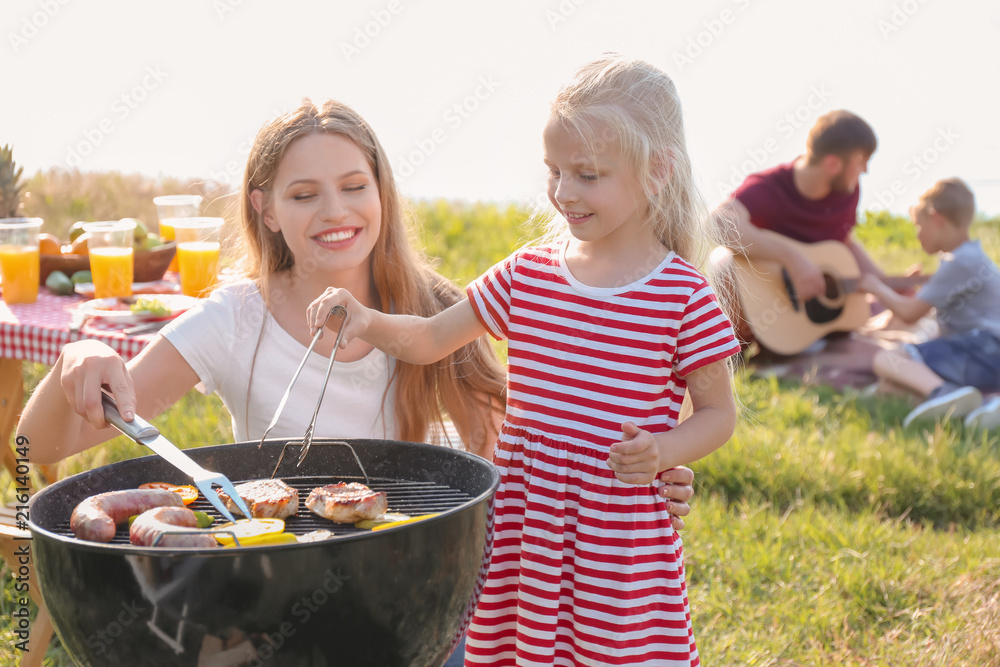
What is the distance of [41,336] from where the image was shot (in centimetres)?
291

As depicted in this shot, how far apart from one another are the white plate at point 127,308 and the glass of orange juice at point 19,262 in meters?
0.25

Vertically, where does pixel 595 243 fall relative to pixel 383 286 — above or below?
above

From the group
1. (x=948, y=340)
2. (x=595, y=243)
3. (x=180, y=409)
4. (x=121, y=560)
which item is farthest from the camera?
(x=948, y=340)

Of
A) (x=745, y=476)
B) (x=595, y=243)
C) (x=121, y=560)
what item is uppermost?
(x=595, y=243)

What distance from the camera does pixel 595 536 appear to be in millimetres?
1811

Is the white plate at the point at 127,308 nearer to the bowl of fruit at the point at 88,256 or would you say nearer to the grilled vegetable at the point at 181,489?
the bowl of fruit at the point at 88,256

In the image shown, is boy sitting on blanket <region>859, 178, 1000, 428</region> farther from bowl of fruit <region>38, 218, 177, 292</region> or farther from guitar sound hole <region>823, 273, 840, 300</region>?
bowl of fruit <region>38, 218, 177, 292</region>

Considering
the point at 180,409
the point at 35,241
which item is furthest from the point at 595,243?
the point at 180,409

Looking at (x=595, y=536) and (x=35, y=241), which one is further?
(x=35, y=241)

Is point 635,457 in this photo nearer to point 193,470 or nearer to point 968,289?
point 193,470

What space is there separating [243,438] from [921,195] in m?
4.40

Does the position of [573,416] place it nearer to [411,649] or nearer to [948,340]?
[411,649]

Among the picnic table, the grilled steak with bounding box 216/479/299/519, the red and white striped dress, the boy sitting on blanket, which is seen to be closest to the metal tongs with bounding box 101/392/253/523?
the grilled steak with bounding box 216/479/299/519

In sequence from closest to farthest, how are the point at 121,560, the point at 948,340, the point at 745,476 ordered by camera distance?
the point at 121,560 → the point at 745,476 → the point at 948,340
